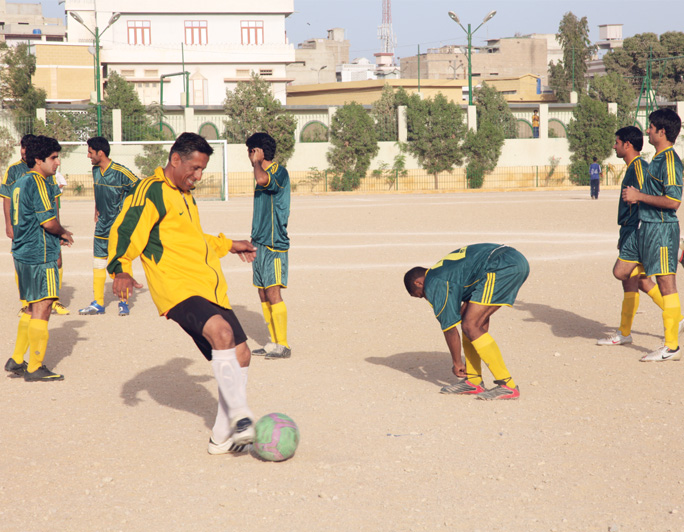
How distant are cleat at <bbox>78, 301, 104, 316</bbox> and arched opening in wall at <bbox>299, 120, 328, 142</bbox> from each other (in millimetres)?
33244

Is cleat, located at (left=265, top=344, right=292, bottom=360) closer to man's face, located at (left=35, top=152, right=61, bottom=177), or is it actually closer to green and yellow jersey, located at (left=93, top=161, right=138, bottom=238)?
man's face, located at (left=35, top=152, right=61, bottom=177)

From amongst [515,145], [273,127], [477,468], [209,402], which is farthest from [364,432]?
[515,145]

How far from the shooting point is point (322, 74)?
85625 mm

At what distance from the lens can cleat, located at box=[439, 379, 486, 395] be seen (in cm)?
616

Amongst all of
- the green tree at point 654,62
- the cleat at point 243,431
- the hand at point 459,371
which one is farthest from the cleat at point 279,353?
the green tree at point 654,62

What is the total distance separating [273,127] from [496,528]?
38.3m

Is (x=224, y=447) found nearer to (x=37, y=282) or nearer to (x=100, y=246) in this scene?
(x=37, y=282)

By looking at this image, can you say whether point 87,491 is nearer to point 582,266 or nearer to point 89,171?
point 582,266

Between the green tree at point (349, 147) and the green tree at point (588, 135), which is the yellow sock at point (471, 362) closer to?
the green tree at point (349, 147)

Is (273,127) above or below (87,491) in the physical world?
above

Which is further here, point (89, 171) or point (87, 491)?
point (89, 171)

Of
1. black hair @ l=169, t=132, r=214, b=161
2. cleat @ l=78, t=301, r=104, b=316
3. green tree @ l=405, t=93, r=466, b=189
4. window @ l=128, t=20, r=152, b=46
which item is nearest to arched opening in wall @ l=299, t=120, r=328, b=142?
green tree @ l=405, t=93, r=466, b=189

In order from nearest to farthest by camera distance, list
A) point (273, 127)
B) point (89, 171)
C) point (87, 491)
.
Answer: point (87, 491)
point (89, 171)
point (273, 127)

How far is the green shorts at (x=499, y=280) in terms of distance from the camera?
19.0 feet
